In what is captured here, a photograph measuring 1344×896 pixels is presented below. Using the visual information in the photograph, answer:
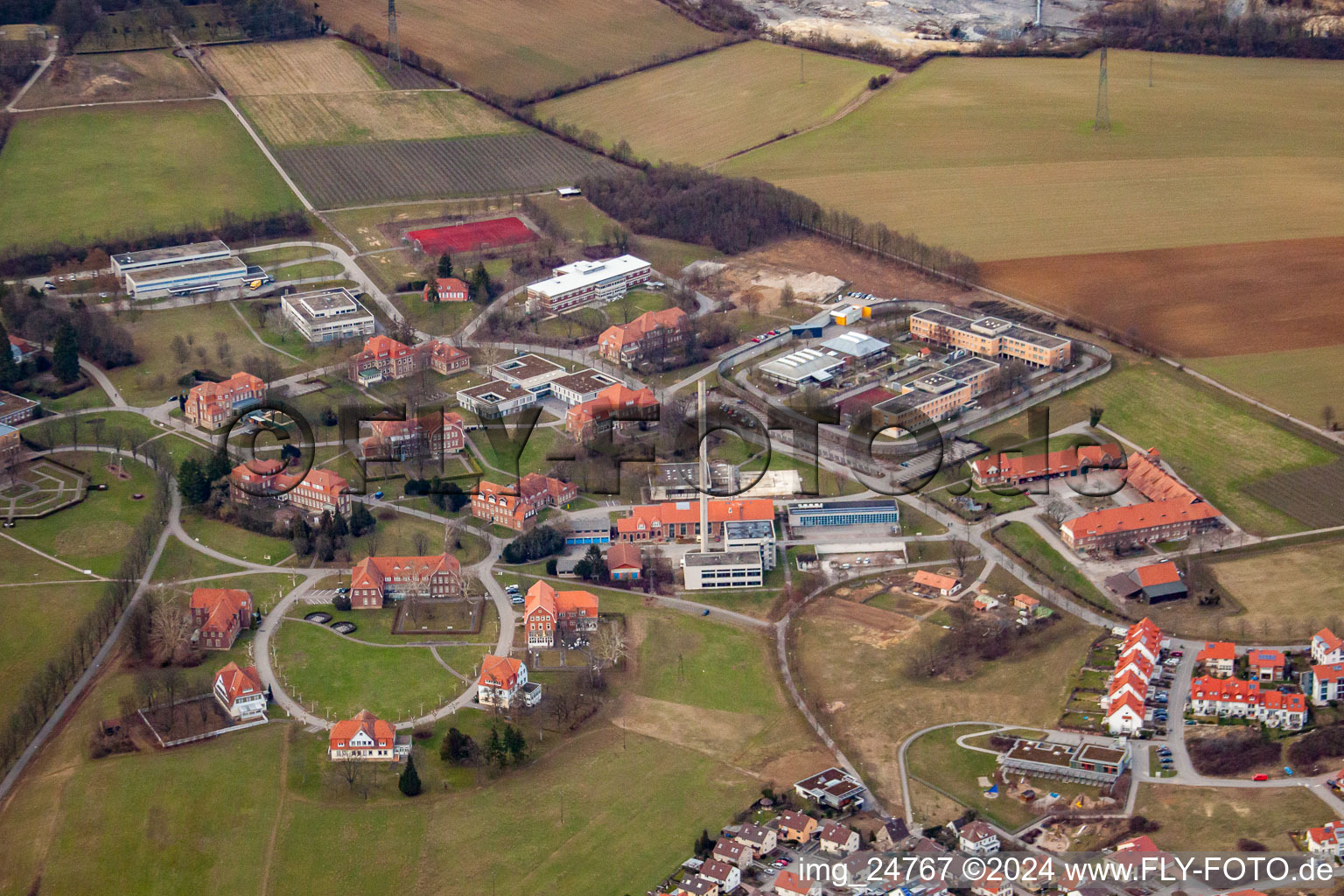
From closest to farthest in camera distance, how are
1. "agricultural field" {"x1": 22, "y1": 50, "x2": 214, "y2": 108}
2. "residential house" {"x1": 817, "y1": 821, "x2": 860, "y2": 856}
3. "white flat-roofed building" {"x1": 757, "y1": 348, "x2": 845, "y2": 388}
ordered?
"residential house" {"x1": 817, "y1": 821, "x2": 860, "y2": 856}
"white flat-roofed building" {"x1": 757, "y1": 348, "x2": 845, "y2": 388}
"agricultural field" {"x1": 22, "y1": 50, "x2": 214, "y2": 108}

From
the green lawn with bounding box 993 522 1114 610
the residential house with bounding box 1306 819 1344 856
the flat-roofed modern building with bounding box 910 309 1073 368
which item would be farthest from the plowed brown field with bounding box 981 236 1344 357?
the residential house with bounding box 1306 819 1344 856

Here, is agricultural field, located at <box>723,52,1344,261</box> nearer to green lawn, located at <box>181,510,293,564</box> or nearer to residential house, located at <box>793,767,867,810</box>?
green lawn, located at <box>181,510,293,564</box>

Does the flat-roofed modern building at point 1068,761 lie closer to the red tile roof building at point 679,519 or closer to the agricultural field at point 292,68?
the red tile roof building at point 679,519

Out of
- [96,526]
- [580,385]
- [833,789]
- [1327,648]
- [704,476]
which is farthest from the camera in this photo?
[580,385]

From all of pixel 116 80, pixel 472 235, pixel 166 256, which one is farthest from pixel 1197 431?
pixel 116 80

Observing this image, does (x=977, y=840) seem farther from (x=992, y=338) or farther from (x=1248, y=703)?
(x=992, y=338)

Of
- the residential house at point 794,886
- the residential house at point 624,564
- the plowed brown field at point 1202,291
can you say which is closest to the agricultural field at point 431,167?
the plowed brown field at point 1202,291
